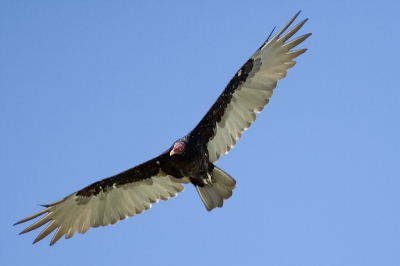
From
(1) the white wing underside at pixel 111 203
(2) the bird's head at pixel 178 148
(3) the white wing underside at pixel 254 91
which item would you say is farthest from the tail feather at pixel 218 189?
(2) the bird's head at pixel 178 148

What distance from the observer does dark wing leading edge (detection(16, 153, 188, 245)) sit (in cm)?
1402

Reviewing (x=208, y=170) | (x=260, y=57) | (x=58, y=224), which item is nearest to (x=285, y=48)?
(x=260, y=57)

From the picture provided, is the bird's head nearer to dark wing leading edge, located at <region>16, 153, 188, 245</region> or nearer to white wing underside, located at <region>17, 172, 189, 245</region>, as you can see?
dark wing leading edge, located at <region>16, 153, 188, 245</region>

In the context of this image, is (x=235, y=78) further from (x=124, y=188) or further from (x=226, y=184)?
(x=124, y=188)

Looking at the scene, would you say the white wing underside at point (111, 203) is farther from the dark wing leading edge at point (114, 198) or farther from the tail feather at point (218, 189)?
Result: the tail feather at point (218, 189)

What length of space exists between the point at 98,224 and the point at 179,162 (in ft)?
7.26

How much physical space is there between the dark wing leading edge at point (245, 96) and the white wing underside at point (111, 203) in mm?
1055

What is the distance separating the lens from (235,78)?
13445 mm

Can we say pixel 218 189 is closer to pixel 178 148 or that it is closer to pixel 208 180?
pixel 208 180

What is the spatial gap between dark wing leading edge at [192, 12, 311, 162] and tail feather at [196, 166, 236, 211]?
297 mm

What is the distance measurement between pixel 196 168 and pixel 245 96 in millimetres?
1507

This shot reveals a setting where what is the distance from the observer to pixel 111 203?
14.3 m

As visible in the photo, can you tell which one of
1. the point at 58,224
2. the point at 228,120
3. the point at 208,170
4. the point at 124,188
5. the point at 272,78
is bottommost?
the point at 58,224

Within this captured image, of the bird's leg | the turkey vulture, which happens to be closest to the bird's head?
the turkey vulture
